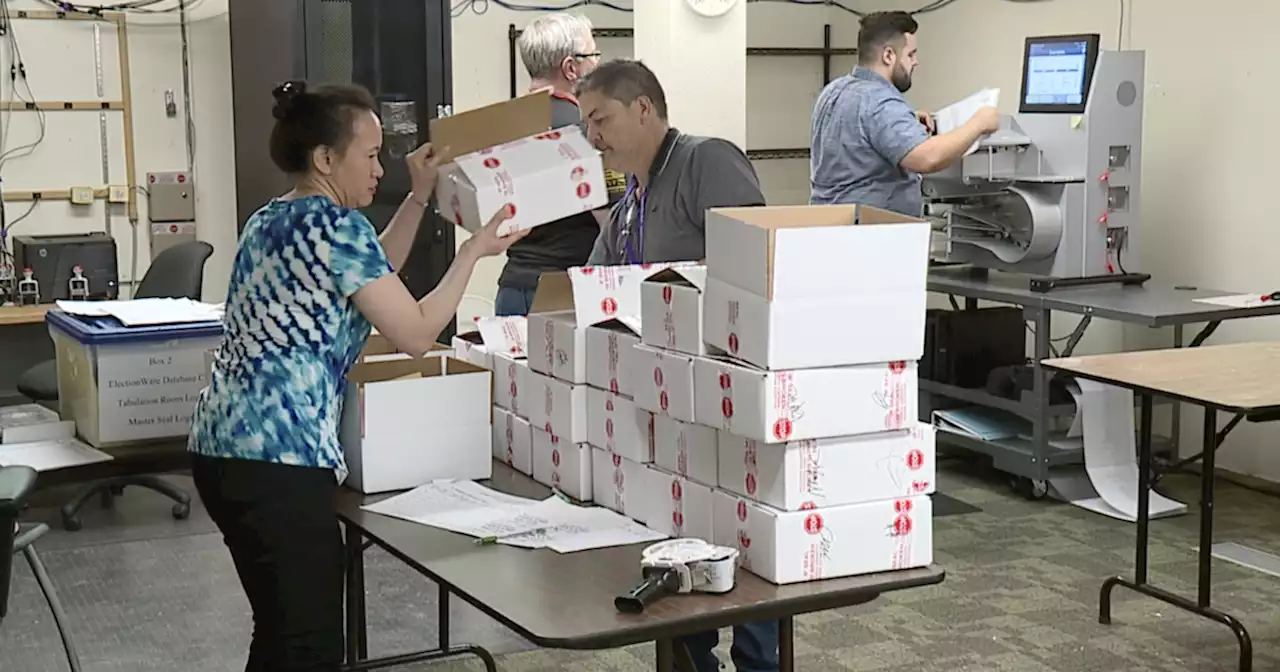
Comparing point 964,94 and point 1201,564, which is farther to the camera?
point 964,94

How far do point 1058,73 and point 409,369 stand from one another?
2963 mm

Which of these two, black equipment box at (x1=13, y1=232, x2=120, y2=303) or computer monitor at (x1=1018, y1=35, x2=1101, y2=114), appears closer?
computer monitor at (x1=1018, y1=35, x2=1101, y2=114)

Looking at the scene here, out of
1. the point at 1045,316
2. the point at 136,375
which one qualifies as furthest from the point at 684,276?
the point at 1045,316

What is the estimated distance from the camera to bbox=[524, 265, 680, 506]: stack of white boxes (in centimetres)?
229

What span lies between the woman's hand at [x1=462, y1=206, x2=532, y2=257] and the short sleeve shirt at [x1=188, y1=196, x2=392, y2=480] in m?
0.21

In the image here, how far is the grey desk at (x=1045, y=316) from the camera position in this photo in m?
4.30

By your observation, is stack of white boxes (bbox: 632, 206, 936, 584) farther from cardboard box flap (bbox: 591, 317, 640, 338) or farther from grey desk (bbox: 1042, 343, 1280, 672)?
grey desk (bbox: 1042, 343, 1280, 672)

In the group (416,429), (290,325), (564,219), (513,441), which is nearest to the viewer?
(290,325)

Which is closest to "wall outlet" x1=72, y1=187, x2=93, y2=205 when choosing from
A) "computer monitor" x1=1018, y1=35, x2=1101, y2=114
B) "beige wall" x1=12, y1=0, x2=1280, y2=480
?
"beige wall" x1=12, y1=0, x2=1280, y2=480

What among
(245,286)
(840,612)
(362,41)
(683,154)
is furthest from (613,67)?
(362,41)

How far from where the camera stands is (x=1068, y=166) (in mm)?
4773

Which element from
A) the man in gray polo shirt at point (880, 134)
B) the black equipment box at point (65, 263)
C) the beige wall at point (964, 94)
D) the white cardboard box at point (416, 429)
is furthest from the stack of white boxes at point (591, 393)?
the black equipment box at point (65, 263)

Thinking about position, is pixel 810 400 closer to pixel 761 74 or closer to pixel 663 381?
pixel 663 381

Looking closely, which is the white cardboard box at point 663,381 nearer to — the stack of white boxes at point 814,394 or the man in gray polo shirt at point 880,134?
the stack of white boxes at point 814,394
